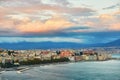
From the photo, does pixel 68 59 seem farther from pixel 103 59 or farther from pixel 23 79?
pixel 23 79

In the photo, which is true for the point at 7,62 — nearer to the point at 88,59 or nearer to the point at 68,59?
the point at 68,59

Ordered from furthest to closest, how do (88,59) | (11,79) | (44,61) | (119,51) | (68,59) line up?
(119,51), (88,59), (68,59), (44,61), (11,79)

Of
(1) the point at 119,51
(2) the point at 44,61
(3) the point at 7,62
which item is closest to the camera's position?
(3) the point at 7,62

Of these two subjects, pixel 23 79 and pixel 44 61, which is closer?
pixel 23 79

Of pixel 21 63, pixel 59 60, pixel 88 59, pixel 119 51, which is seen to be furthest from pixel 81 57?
pixel 119 51

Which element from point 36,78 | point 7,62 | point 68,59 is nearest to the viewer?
point 36,78

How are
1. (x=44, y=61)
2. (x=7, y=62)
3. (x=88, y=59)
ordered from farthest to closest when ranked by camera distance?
(x=88, y=59) < (x=44, y=61) < (x=7, y=62)

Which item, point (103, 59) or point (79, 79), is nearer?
point (79, 79)

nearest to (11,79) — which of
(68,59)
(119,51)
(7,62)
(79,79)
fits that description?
(79,79)

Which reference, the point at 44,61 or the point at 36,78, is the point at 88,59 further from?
the point at 36,78
